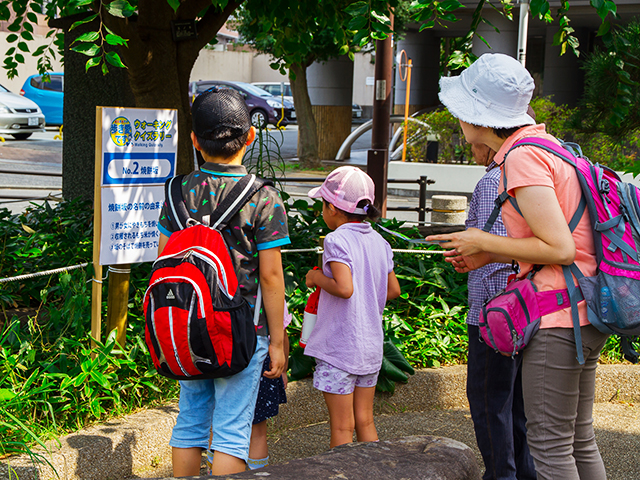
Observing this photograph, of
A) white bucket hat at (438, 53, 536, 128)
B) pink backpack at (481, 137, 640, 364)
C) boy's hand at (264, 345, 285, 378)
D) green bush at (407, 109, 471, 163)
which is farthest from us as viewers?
green bush at (407, 109, 471, 163)

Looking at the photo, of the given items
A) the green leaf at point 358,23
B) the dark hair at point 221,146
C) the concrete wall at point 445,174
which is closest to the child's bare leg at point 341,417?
the dark hair at point 221,146

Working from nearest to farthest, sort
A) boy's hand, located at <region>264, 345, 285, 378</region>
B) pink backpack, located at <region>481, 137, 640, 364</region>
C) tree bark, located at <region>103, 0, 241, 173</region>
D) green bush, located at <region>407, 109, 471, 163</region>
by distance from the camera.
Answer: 1. pink backpack, located at <region>481, 137, 640, 364</region>
2. boy's hand, located at <region>264, 345, 285, 378</region>
3. tree bark, located at <region>103, 0, 241, 173</region>
4. green bush, located at <region>407, 109, 471, 163</region>

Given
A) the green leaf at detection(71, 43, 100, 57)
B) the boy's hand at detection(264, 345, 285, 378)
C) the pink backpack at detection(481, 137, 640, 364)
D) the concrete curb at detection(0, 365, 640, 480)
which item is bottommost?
the concrete curb at detection(0, 365, 640, 480)

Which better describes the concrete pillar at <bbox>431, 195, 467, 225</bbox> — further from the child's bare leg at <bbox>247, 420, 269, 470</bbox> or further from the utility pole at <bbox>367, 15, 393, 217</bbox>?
the child's bare leg at <bbox>247, 420, 269, 470</bbox>

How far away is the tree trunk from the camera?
17.8 meters

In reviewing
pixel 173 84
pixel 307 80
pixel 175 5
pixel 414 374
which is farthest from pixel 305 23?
pixel 307 80

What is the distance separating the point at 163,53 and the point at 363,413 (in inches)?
142

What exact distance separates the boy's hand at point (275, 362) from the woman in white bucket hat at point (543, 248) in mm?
722

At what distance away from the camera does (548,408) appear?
7.39 feet

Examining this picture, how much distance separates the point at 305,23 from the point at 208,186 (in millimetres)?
4098

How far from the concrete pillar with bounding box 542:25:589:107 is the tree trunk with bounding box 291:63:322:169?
658cm

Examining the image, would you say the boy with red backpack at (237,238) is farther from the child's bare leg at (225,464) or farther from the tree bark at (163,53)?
the tree bark at (163,53)

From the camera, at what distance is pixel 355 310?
3.04m

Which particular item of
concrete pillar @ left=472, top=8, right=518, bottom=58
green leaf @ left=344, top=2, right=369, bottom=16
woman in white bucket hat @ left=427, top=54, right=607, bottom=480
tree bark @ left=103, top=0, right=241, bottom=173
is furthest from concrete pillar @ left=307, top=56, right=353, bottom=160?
woman in white bucket hat @ left=427, top=54, right=607, bottom=480
